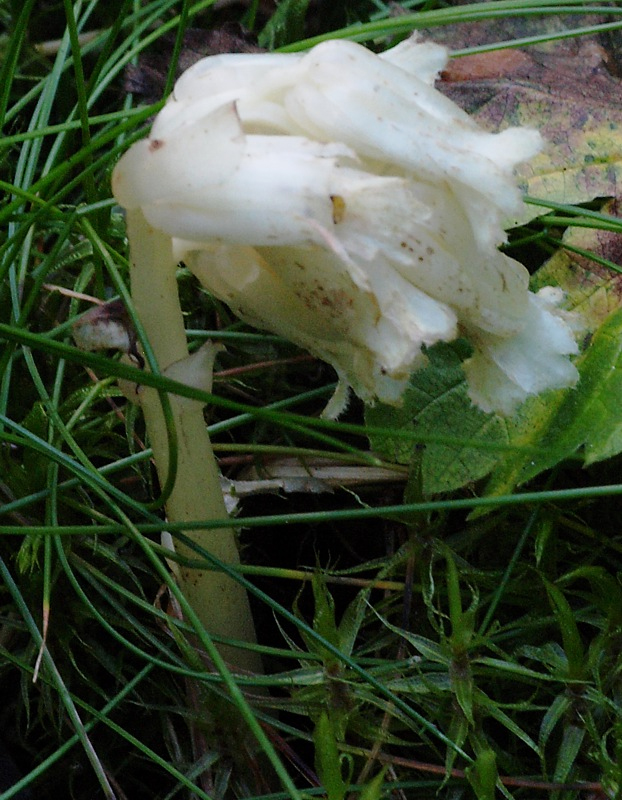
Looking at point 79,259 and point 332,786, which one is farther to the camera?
point 79,259

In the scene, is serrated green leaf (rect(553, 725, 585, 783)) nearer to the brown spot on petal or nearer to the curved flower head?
the curved flower head

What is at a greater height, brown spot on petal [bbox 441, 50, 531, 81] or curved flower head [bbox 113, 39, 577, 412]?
curved flower head [bbox 113, 39, 577, 412]

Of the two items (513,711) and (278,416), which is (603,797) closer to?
(513,711)

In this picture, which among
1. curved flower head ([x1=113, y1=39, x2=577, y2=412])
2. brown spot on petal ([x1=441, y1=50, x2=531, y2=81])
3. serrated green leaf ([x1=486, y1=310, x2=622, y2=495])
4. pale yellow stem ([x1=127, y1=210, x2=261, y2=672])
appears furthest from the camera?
brown spot on petal ([x1=441, y1=50, x2=531, y2=81])

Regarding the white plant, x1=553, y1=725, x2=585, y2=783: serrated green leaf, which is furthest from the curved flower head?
x1=553, y1=725, x2=585, y2=783: serrated green leaf

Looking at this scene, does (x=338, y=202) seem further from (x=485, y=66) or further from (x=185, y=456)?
(x=485, y=66)

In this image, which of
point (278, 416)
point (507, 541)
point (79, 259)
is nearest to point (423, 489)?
point (507, 541)
